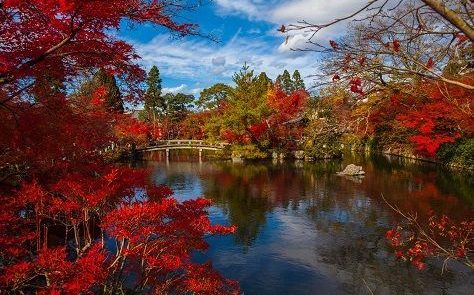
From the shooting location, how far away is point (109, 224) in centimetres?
742

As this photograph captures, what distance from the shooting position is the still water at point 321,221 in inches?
433

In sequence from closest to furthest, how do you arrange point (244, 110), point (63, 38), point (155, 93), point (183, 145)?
point (63, 38) < point (244, 110) < point (183, 145) < point (155, 93)

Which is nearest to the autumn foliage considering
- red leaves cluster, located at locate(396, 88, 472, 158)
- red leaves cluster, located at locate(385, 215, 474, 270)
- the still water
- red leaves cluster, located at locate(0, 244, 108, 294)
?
red leaves cluster, located at locate(0, 244, 108, 294)

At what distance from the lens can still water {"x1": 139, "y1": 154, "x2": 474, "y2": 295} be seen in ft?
36.1

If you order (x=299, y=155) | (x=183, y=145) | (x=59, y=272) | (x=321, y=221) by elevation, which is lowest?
(x=321, y=221)

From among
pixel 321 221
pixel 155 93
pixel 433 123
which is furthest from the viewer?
pixel 155 93

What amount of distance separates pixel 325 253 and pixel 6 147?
958 centimetres

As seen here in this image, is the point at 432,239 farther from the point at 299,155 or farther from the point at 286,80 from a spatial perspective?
the point at 286,80

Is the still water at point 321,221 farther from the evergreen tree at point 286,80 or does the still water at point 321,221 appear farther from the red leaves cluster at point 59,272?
the evergreen tree at point 286,80

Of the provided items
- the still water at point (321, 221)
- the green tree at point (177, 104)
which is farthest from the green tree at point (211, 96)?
the still water at point (321, 221)

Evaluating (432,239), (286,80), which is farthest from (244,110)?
(286,80)

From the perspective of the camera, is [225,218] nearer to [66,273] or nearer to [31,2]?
[66,273]

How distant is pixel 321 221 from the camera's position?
1683 centimetres

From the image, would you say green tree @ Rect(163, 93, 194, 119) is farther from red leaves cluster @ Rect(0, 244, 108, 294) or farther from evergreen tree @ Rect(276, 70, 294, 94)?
red leaves cluster @ Rect(0, 244, 108, 294)
